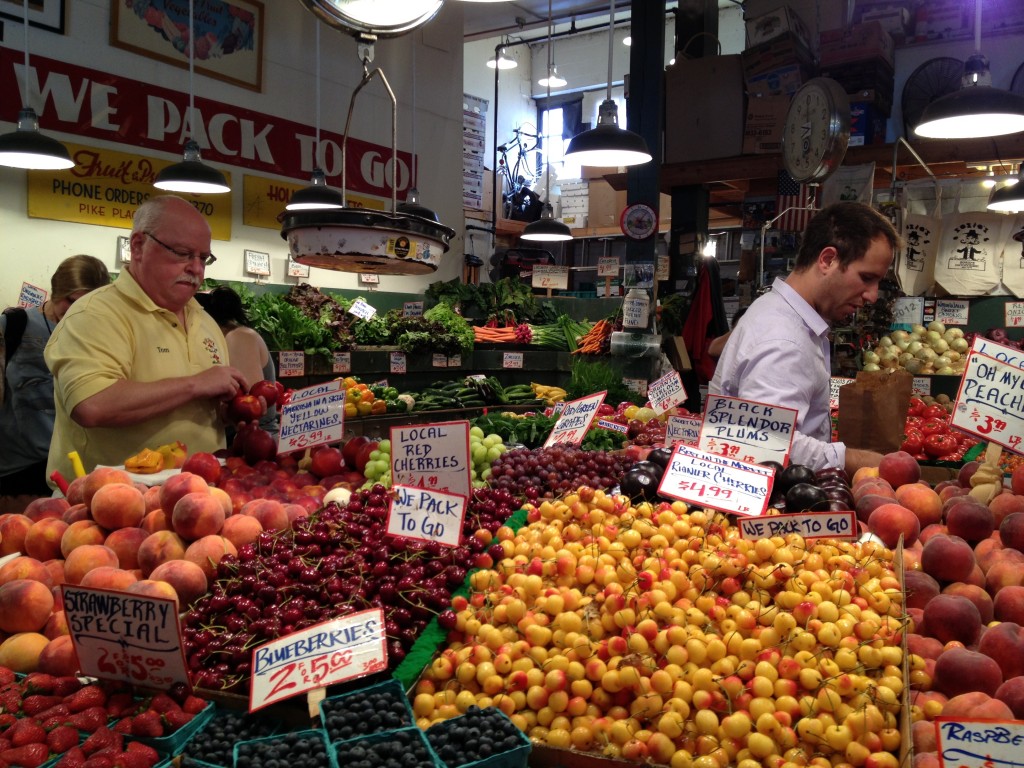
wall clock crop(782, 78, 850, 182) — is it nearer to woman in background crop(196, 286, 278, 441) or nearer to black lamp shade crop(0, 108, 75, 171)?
woman in background crop(196, 286, 278, 441)

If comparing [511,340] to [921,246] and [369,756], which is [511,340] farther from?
[369,756]

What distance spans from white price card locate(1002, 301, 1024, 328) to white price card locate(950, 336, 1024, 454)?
18.9 ft

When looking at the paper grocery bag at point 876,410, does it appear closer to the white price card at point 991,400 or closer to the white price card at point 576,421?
the white price card at point 991,400

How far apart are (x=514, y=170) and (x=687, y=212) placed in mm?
8083

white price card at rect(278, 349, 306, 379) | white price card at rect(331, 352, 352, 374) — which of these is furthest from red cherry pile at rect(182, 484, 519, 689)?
white price card at rect(331, 352, 352, 374)

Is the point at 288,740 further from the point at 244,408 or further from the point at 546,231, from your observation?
the point at 546,231

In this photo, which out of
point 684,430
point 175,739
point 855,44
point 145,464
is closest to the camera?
point 175,739

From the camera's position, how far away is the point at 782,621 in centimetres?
153

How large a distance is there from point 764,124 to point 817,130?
1.34 meters

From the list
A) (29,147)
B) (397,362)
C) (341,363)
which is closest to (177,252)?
(29,147)

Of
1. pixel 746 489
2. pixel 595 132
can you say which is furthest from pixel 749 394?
pixel 595 132

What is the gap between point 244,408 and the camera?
3109 mm

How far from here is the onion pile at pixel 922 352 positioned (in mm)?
6875

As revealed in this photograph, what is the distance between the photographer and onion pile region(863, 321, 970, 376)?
688 cm
